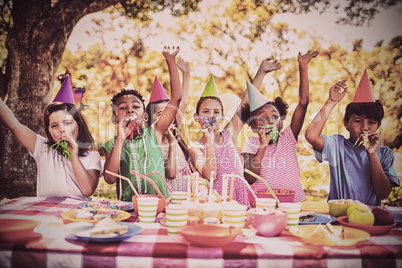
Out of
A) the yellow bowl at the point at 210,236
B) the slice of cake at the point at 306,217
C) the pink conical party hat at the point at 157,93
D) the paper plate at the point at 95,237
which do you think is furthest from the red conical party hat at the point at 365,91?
the paper plate at the point at 95,237

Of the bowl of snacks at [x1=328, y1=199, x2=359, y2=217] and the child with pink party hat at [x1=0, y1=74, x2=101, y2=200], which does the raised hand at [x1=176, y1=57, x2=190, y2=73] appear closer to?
the child with pink party hat at [x1=0, y1=74, x2=101, y2=200]

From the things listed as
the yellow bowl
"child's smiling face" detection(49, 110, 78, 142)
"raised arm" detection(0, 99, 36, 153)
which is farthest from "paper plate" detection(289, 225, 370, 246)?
"raised arm" detection(0, 99, 36, 153)

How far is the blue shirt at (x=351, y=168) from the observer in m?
2.56

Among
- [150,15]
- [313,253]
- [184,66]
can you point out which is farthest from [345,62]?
[313,253]

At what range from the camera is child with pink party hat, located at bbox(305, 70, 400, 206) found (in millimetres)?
2492

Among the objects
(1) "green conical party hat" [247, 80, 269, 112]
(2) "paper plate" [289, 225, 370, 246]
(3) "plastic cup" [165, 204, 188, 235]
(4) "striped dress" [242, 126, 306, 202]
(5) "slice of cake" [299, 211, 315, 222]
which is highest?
(1) "green conical party hat" [247, 80, 269, 112]

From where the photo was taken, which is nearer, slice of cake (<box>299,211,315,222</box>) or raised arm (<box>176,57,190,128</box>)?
slice of cake (<box>299,211,315,222</box>)

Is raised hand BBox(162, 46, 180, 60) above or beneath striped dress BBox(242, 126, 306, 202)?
above

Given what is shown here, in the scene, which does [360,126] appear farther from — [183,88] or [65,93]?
[65,93]

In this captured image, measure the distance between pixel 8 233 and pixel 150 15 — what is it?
7.21 feet

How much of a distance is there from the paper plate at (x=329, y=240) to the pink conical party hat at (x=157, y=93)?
1642mm

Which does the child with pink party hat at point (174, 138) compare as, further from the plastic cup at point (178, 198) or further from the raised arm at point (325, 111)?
the raised arm at point (325, 111)

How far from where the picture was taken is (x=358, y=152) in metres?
2.60

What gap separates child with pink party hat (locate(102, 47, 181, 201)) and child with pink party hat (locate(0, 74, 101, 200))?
0.17m
